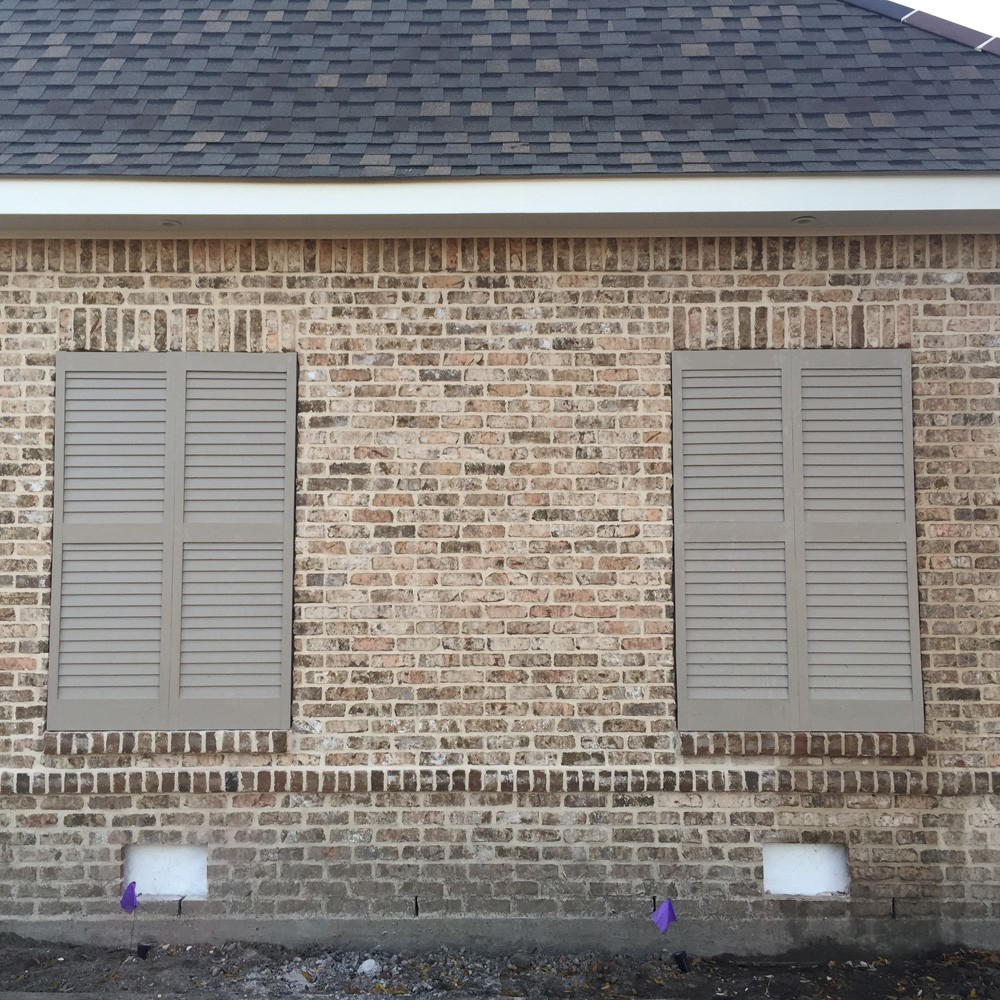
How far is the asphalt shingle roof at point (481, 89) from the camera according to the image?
13.4 ft

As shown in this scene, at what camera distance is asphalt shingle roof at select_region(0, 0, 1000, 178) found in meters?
4.09

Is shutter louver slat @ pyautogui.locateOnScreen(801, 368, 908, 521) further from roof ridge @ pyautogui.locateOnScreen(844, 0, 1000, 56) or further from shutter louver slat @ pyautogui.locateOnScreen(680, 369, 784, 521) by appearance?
roof ridge @ pyautogui.locateOnScreen(844, 0, 1000, 56)

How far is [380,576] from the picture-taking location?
4289 mm

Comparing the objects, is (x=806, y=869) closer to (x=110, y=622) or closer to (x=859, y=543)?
(x=859, y=543)

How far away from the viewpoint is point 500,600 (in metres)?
4.27

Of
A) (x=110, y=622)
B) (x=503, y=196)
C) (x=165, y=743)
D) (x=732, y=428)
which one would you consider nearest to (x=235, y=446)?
(x=110, y=622)

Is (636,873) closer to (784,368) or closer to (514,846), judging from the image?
(514,846)

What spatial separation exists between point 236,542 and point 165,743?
1020mm

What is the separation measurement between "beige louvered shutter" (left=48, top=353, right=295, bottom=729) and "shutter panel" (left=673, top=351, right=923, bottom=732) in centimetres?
202

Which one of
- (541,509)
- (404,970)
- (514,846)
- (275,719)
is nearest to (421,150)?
(541,509)

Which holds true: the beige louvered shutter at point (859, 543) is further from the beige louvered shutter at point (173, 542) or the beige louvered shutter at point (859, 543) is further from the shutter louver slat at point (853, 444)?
the beige louvered shutter at point (173, 542)

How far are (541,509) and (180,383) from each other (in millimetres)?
1911

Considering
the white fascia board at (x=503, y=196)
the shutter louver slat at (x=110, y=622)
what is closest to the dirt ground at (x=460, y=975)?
the shutter louver slat at (x=110, y=622)

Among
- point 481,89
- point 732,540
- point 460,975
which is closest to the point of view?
point 460,975
